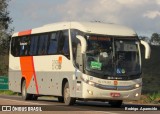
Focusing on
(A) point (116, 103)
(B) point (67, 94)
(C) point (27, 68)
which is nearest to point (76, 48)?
(B) point (67, 94)

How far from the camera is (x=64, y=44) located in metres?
24.6

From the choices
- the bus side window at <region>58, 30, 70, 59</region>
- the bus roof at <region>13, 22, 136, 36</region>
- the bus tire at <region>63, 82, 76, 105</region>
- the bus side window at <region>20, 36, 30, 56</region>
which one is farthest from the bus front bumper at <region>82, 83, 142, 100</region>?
the bus side window at <region>20, 36, 30, 56</region>

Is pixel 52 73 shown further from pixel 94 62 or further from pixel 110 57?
pixel 110 57

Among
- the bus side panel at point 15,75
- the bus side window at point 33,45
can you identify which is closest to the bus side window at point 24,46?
the bus side window at point 33,45

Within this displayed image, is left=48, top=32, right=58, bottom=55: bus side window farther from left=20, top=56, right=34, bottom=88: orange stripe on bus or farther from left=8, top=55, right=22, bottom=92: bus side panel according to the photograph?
left=8, top=55, right=22, bottom=92: bus side panel

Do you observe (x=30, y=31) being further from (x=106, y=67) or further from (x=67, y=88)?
(x=106, y=67)

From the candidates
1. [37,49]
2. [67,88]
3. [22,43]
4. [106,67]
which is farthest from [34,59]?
[106,67]

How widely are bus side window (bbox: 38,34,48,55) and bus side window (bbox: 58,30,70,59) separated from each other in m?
2.01

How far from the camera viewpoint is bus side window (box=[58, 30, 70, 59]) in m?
24.2

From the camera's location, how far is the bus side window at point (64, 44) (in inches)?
952

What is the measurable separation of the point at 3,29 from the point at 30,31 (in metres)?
36.3

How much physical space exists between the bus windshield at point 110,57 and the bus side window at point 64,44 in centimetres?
158

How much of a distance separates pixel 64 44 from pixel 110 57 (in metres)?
2.75

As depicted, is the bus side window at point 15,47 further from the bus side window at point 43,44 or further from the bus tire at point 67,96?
the bus tire at point 67,96
